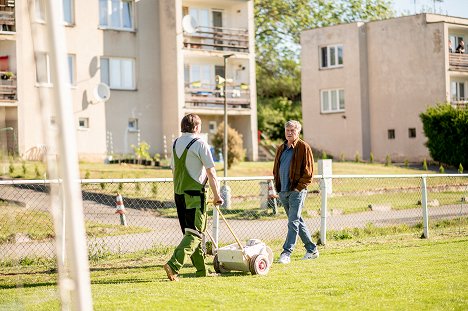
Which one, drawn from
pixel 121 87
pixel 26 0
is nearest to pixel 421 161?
pixel 121 87

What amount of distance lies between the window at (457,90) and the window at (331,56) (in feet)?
21.7

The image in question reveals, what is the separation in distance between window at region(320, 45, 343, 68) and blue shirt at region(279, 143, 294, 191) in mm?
39103

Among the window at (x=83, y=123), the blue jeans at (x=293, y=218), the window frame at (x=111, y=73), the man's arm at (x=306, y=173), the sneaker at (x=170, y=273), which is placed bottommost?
the sneaker at (x=170, y=273)

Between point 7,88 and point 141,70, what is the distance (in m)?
7.26

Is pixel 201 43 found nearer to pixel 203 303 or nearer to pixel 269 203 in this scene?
pixel 269 203

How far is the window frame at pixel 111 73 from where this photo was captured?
1588 inches

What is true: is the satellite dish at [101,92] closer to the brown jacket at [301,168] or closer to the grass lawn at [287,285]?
the grass lawn at [287,285]

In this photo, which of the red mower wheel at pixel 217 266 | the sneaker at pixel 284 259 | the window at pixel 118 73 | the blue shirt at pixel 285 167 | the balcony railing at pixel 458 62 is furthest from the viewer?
the balcony railing at pixel 458 62

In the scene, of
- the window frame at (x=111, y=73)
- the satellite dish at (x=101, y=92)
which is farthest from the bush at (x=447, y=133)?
the satellite dish at (x=101, y=92)

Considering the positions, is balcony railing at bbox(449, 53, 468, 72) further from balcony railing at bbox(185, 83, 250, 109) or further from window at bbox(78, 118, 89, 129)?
window at bbox(78, 118, 89, 129)

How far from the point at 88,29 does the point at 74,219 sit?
116 feet

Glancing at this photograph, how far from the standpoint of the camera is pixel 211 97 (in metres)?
43.2

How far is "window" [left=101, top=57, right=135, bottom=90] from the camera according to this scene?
40406mm

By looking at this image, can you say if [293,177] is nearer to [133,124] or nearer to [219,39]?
[133,124]
